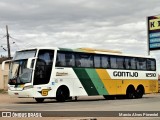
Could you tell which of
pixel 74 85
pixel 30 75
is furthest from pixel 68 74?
pixel 30 75

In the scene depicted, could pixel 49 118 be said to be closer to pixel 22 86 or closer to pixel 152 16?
pixel 22 86

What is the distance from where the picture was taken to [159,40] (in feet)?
161

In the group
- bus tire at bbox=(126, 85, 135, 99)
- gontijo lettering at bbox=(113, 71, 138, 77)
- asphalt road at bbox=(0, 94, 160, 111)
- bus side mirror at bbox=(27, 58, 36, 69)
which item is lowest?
asphalt road at bbox=(0, 94, 160, 111)

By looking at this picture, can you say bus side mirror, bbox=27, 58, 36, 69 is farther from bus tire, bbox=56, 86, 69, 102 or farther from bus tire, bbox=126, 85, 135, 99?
bus tire, bbox=126, 85, 135, 99

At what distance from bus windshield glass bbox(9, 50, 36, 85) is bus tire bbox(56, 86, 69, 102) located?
2.06m

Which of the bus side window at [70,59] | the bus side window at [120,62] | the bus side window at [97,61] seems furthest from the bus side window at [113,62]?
the bus side window at [70,59]

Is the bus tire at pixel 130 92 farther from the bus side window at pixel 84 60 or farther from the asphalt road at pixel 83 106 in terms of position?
the asphalt road at pixel 83 106

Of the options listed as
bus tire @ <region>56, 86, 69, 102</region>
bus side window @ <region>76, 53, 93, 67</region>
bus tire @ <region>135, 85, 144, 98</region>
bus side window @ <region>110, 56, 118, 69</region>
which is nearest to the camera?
bus tire @ <region>56, 86, 69, 102</region>

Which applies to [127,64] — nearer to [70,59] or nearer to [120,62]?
[120,62]

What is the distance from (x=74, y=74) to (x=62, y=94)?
5.17 ft

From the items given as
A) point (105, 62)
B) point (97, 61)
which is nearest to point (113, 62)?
point (105, 62)

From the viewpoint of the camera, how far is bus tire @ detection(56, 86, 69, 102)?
24.9m

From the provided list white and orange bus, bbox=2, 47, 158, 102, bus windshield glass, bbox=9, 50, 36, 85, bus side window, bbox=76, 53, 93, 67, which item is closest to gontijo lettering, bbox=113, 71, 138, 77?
white and orange bus, bbox=2, 47, 158, 102

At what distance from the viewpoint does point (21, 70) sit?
24.4 m
